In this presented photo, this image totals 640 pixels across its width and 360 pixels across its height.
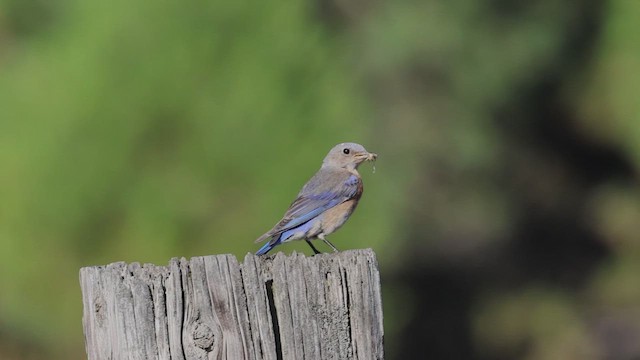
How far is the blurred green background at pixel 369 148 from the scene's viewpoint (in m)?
5.93

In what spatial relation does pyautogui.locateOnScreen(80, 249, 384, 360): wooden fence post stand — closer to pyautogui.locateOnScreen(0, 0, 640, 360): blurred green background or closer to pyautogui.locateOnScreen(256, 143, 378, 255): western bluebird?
pyautogui.locateOnScreen(256, 143, 378, 255): western bluebird

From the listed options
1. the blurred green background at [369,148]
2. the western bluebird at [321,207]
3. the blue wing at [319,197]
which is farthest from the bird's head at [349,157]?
the blurred green background at [369,148]

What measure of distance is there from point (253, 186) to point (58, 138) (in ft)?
3.79

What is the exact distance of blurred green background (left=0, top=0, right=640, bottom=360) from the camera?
593cm

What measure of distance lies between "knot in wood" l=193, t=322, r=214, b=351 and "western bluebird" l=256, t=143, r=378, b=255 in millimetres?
2408

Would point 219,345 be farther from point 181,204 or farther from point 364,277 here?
point 181,204

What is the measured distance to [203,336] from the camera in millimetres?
2287

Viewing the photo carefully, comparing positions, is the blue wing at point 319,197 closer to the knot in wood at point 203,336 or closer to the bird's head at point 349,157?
the bird's head at point 349,157

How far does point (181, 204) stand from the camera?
6031 mm

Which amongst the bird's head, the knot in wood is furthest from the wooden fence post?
the bird's head

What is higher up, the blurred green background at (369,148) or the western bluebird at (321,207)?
the blurred green background at (369,148)

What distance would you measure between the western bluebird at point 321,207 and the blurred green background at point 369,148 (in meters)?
0.61

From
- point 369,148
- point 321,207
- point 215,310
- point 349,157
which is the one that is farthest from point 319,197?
point 215,310

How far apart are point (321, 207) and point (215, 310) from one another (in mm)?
2825
